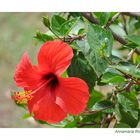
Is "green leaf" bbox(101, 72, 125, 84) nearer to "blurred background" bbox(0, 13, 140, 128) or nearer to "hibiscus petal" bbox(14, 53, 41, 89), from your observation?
"hibiscus petal" bbox(14, 53, 41, 89)

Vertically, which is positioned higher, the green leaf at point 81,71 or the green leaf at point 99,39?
the green leaf at point 99,39

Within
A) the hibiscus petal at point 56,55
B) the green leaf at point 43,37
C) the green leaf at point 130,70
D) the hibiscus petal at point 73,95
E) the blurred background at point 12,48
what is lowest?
the blurred background at point 12,48

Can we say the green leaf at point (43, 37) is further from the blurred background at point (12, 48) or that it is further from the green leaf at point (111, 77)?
the blurred background at point (12, 48)

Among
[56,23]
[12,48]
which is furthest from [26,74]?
[12,48]

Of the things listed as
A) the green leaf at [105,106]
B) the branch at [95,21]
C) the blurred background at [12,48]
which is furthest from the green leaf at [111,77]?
the blurred background at [12,48]

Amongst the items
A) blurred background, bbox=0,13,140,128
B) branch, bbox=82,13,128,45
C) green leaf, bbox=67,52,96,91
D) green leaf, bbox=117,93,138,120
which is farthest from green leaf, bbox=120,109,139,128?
blurred background, bbox=0,13,140,128

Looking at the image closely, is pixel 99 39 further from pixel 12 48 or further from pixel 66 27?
pixel 12 48

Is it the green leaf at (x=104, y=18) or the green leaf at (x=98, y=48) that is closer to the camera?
the green leaf at (x=98, y=48)
